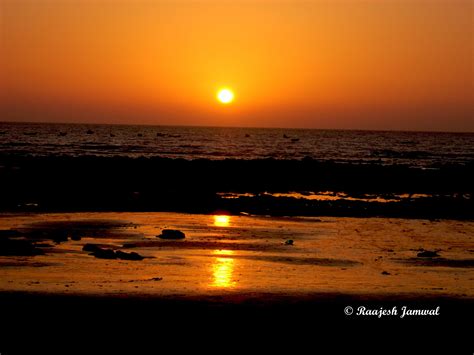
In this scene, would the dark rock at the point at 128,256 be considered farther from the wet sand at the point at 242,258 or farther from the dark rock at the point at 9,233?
the dark rock at the point at 9,233

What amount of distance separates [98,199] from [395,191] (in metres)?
16.8

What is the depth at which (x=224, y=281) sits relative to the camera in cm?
1481

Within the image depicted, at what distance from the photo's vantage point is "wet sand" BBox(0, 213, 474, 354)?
1136 cm

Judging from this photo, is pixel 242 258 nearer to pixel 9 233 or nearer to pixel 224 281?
pixel 224 281

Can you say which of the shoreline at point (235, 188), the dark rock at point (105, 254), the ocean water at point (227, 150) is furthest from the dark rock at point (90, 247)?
the ocean water at point (227, 150)

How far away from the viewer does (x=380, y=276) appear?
15.9 meters

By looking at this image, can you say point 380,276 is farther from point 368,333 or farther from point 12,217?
point 12,217

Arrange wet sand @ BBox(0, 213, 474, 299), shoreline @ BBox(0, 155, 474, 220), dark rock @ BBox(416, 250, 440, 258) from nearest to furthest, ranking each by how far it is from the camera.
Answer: wet sand @ BBox(0, 213, 474, 299) → dark rock @ BBox(416, 250, 440, 258) → shoreline @ BBox(0, 155, 474, 220)

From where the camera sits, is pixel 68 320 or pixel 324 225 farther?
pixel 324 225

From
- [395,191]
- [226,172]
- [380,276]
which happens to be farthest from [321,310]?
[226,172]

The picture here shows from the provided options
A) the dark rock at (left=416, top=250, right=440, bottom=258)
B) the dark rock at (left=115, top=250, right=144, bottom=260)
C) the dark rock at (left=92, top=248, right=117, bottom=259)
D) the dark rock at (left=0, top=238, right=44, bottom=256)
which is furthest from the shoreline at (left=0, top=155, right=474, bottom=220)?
the dark rock at (left=115, top=250, right=144, bottom=260)

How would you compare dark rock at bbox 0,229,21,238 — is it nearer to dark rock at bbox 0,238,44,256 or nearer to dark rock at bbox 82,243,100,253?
dark rock at bbox 0,238,44,256

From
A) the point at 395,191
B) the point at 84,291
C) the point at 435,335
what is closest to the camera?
the point at 435,335

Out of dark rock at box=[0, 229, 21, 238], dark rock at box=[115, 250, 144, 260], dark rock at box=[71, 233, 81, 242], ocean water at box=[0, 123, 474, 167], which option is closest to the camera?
dark rock at box=[115, 250, 144, 260]
